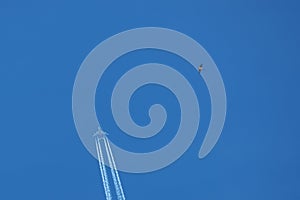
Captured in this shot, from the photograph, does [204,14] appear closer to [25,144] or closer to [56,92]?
[56,92]

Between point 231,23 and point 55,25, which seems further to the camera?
point 231,23

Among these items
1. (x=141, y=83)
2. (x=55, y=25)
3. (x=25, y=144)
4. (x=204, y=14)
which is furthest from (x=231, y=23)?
(x=25, y=144)

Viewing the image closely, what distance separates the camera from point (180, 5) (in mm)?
1485

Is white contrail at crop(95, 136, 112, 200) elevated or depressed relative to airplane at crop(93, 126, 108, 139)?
depressed

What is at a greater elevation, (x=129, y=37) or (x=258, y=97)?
(x=129, y=37)

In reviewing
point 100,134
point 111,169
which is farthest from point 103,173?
point 100,134

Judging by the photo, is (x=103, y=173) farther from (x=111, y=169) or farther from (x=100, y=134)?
(x=100, y=134)

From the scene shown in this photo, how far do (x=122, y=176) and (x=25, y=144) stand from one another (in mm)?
347

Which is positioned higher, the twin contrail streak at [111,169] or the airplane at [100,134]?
the airplane at [100,134]

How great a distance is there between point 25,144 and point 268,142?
2.85ft

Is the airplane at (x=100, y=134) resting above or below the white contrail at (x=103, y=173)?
above

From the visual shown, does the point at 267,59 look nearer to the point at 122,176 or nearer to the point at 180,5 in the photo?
the point at 180,5

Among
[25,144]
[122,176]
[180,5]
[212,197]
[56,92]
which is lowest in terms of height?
[212,197]

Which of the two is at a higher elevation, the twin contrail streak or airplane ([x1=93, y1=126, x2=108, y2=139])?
airplane ([x1=93, y1=126, x2=108, y2=139])
